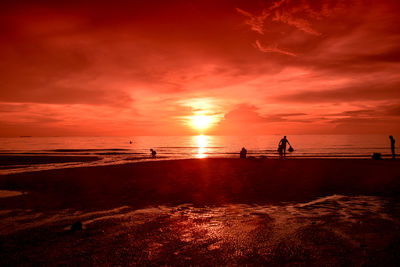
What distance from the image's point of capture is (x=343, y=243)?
6.29 metres

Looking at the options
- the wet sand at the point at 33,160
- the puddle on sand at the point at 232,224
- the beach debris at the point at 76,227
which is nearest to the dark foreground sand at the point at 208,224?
the puddle on sand at the point at 232,224

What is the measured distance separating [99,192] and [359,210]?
1213 cm

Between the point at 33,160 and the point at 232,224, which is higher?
the point at 33,160

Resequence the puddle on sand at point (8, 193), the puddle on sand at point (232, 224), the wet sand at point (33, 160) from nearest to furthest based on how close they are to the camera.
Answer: the puddle on sand at point (232, 224) < the puddle on sand at point (8, 193) < the wet sand at point (33, 160)

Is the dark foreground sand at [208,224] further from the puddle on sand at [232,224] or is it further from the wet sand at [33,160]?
the wet sand at [33,160]

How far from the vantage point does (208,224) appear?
316 inches

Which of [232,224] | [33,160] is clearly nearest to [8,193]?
[232,224]

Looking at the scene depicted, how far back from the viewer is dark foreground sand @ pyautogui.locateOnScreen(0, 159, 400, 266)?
18.9 ft

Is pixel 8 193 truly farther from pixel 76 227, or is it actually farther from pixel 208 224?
pixel 208 224

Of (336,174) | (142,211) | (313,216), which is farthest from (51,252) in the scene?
(336,174)

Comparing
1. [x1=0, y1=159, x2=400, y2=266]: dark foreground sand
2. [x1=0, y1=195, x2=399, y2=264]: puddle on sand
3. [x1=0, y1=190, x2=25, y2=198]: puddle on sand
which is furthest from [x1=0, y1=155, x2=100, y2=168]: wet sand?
[x1=0, y1=195, x2=399, y2=264]: puddle on sand

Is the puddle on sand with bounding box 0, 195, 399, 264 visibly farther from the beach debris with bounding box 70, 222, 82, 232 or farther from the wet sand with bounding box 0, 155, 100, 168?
the wet sand with bounding box 0, 155, 100, 168

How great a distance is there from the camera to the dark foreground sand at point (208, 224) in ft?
18.9

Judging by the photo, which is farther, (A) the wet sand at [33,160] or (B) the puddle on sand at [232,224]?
(A) the wet sand at [33,160]
